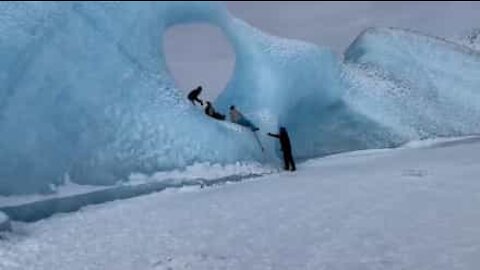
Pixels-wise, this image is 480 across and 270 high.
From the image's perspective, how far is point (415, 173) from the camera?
9.58 meters

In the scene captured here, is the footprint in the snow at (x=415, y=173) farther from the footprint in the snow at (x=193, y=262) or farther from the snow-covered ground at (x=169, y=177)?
the footprint in the snow at (x=193, y=262)

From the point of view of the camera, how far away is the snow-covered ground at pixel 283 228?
5344 millimetres

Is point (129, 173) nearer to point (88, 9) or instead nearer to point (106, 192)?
→ point (106, 192)

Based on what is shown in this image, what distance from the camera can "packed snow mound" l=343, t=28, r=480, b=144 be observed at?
15297 millimetres

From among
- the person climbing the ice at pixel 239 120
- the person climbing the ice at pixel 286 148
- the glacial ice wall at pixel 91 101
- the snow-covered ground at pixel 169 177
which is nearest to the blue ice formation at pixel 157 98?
the glacial ice wall at pixel 91 101

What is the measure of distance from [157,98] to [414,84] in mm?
7618

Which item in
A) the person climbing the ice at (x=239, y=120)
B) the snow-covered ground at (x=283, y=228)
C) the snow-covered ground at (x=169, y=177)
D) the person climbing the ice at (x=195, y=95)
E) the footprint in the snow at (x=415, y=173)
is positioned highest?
the person climbing the ice at (x=195, y=95)

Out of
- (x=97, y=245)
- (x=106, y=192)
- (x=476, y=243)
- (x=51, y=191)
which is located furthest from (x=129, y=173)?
(x=476, y=243)

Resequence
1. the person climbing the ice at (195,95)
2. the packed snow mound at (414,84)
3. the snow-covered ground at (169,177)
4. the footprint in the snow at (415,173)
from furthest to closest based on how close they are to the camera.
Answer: the packed snow mound at (414,84) < the person climbing the ice at (195,95) < the footprint in the snow at (415,173) < the snow-covered ground at (169,177)

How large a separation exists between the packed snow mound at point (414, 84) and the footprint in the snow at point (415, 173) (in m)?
5.13

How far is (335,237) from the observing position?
5.94m

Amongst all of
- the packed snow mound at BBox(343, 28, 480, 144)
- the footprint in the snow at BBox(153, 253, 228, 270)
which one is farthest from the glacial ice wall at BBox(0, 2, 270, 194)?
the packed snow mound at BBox(343, 28, 480, 144)

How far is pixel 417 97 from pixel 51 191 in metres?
9.57

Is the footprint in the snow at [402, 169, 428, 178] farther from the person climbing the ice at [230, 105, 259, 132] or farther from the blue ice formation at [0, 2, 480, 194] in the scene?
the person climbing the ice at [230, 105, 259, 132]
